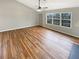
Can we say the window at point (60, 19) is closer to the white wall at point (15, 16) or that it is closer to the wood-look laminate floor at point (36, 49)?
the wood-look laminate floor at point (36, 49)

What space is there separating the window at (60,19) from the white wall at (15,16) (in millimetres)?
2063

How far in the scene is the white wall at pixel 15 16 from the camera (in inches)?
353

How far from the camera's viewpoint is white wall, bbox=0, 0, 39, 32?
8.96 meters

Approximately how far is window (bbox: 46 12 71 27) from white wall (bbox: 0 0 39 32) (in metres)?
2.06

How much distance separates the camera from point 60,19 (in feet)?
25.9

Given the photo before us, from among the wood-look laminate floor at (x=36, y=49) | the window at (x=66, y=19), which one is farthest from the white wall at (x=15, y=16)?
the window at (x=66, y=19)

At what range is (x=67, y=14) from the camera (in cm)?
688

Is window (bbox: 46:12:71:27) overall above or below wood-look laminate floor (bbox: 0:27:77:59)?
above

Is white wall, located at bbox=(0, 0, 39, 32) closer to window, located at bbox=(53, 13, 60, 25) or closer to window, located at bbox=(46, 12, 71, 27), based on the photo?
window, located at bbox=(46, 12, 71, 27)

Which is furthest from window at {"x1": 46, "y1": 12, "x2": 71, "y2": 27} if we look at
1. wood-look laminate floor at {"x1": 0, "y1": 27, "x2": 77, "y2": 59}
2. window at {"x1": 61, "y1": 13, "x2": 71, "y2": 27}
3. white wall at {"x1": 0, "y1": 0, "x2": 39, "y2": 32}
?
white wall at {"x1": 0, "y1": 0, "x2": 39, "y2": 32}

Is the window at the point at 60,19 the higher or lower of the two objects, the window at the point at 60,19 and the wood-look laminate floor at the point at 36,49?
the higher

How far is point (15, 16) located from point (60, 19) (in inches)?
176

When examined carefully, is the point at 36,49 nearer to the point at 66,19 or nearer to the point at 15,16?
the point at 66,19

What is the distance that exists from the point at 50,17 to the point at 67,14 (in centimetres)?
295
